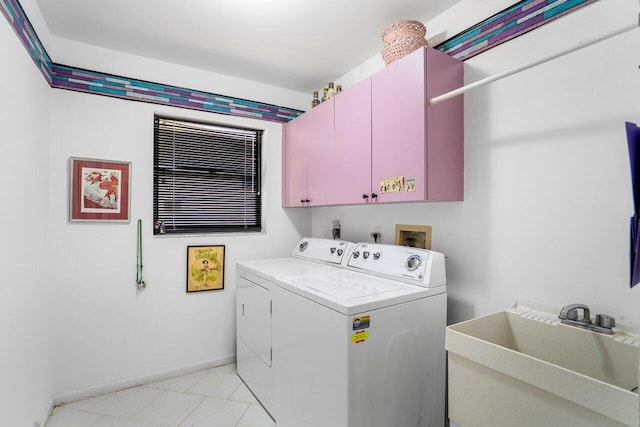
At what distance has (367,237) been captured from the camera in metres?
2.62

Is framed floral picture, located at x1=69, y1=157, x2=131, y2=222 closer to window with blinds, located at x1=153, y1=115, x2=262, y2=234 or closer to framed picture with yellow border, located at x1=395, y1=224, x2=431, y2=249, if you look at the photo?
window with blinds, located at x1=153, y1=115, x2=262, y2=234

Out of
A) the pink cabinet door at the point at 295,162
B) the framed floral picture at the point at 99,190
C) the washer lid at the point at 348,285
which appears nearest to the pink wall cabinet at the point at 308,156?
the pink cabinet door at the point at 295,162

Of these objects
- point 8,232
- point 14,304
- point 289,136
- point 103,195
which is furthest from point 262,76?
point 14,304

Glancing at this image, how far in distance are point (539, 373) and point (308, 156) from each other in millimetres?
2123

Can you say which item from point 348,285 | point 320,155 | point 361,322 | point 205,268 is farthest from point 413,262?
point 205,268

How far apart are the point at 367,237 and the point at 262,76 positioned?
1751mm

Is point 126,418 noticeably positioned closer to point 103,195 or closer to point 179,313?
point 179,313

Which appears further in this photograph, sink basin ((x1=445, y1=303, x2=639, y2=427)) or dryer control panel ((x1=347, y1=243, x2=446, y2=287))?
dryer control panel ((x1=347, y1=243, x2=446, y2=287))

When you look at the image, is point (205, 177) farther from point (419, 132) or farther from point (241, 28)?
point (419, 132)

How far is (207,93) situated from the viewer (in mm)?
2830

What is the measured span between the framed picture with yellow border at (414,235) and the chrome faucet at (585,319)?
827 millimetres

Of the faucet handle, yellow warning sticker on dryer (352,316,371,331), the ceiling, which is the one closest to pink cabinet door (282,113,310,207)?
the ceiling

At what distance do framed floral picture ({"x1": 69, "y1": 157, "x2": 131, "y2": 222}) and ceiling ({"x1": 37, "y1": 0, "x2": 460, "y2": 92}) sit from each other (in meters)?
0.91

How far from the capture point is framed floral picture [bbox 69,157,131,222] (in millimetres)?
2316
